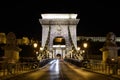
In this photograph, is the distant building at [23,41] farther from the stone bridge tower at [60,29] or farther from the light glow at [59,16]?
the light glow at [59,16]

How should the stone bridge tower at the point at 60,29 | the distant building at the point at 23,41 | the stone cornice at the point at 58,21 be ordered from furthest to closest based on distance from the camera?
the stone cornice at the point at 58,21 → the stone bridge tower at the point at 60,29 → the distant building at the point at 23,41

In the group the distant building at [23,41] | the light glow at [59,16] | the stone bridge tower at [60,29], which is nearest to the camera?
the distant building at [23,41]

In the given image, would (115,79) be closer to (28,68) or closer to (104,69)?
(104,69)

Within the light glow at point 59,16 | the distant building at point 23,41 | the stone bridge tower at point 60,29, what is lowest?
the distant building at point 23,41

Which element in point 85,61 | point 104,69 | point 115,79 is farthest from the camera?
point 85,61

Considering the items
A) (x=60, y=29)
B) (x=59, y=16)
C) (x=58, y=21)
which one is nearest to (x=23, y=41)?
(x=60, y=29)

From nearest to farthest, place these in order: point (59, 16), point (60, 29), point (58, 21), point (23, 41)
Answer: point (60, 29) < point (23, 41) < point (58, 21) < point (59, 16)

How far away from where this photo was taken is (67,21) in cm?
15275

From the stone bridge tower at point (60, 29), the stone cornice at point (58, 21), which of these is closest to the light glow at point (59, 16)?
the stone bridge tower at point (60, 29)

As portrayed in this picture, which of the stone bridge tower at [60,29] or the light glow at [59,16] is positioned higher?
the light glow at [59,16]

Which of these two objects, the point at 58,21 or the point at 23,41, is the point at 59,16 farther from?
the point at 23,41

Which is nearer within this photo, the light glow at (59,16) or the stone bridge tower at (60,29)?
the stone bridge tower at (60,29)

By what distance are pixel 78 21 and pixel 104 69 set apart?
11461 centimetres

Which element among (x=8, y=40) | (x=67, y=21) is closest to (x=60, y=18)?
(x=67, y=21)
